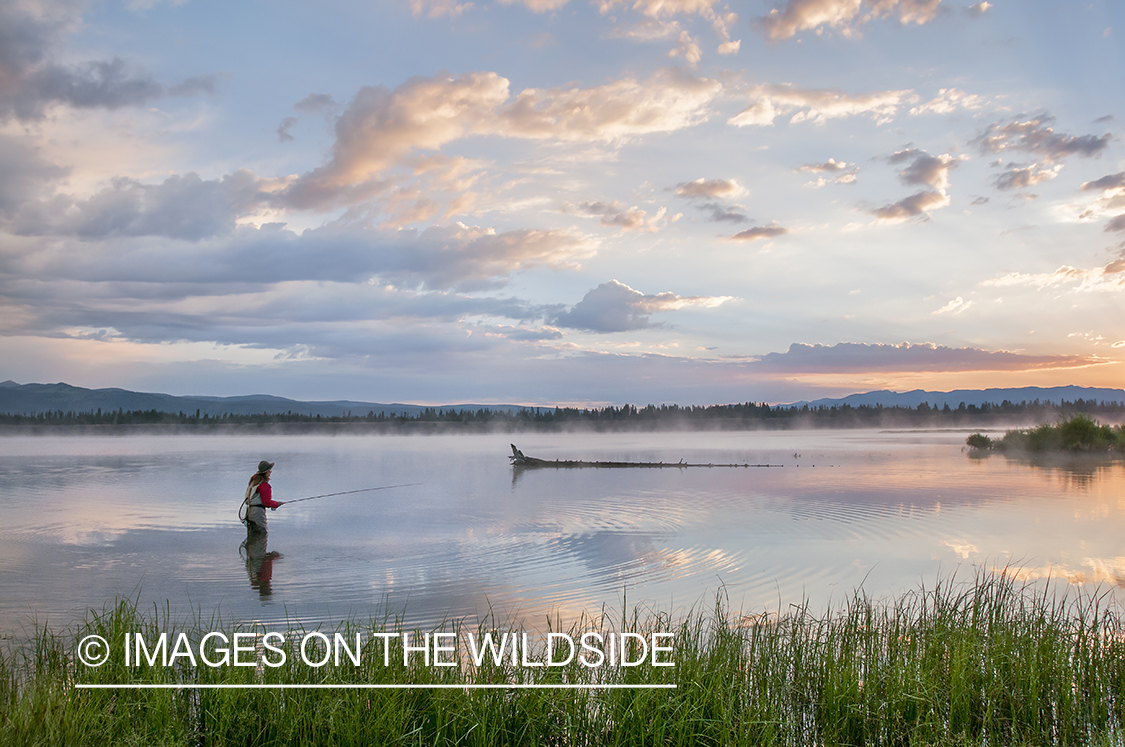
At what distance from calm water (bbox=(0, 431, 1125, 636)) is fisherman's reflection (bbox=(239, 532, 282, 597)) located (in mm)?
76

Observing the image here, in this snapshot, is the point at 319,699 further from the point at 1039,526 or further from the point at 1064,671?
the point at 1039,526

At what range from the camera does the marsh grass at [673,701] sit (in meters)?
5.32

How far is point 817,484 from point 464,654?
22994 mm

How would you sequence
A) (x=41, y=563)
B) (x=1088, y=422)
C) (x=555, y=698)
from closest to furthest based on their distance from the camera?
1. (x=555, y=698)
2. (x=41, y=563)
3. (x=1088, y=422)

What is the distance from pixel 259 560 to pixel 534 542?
5480mm

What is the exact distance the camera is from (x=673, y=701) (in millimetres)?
5703

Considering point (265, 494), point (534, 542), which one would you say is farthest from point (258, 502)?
point (534, 542)

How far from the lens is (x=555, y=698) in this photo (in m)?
5.76

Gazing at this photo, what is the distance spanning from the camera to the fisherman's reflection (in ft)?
38.8

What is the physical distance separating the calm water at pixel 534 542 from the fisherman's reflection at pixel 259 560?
0.08 meters

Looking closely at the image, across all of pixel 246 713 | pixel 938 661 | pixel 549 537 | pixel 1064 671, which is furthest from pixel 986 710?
pixel 549 537

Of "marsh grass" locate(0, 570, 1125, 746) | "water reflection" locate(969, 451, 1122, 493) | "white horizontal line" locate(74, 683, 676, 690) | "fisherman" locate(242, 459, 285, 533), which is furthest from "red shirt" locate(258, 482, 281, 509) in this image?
"water reflection" locate(969, 451, 1122, 493)

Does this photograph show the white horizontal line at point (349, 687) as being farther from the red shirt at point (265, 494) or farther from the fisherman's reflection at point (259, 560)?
the red shirt at point (265, 494)

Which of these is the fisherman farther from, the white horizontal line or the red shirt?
the white horizontal line
